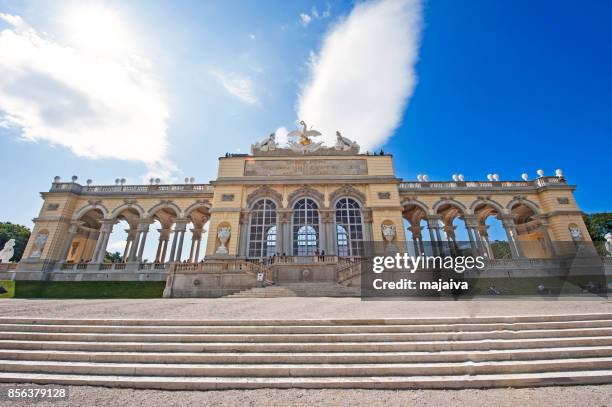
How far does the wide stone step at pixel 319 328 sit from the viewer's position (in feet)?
20.6

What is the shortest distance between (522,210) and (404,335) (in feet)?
108

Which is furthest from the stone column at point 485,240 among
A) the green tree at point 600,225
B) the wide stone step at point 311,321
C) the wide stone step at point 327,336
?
the green tree at point 600,225

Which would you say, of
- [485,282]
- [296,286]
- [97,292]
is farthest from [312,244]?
[97,292]

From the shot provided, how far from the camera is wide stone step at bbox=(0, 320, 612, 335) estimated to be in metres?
6.27

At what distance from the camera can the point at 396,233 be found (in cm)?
2388

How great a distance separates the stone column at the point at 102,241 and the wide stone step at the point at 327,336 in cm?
2335

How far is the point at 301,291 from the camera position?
15.6 meters

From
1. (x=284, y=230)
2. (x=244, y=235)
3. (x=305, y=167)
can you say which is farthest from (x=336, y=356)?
(x=305, y=167)

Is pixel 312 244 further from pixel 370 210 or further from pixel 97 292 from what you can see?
pixel 97 292

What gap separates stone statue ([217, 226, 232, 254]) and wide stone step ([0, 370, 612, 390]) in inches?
724

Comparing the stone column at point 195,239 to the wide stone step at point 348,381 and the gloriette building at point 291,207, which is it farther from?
the wide stone step at point 348,381

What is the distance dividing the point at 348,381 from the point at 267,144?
1020 inches

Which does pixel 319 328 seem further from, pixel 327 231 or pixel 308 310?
pixel 327 231

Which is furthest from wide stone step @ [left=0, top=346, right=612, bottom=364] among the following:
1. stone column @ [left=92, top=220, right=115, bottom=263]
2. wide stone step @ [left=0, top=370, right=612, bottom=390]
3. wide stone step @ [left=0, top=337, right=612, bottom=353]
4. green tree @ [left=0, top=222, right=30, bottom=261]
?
green tree @ [left=0, top=222, right=30, bottom=261]
